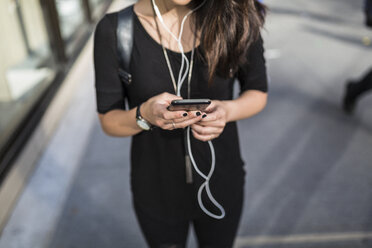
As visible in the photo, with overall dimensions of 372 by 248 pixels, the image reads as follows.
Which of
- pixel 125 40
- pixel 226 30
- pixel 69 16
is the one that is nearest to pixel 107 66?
pixel 125 40

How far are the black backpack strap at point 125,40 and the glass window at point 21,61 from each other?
8.36ft

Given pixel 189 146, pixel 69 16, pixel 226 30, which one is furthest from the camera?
pixel 69 16

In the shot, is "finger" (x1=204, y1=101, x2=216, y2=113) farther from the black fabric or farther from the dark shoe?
the dark shoe

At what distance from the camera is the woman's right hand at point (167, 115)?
1.16 m

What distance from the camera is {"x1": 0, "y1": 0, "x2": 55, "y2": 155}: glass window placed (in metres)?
3.78

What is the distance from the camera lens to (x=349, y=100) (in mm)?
3926

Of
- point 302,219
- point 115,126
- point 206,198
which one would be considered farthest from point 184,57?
point 302,219

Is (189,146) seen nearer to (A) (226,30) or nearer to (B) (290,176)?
(A) (226,30)

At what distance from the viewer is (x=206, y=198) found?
155 cm

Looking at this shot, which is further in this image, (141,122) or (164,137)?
(164,137)

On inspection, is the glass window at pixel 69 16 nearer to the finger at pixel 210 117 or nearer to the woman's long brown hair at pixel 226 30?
the woman's long brown hair at pixel 226 30

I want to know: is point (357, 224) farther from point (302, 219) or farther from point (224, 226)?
point (224, 226)

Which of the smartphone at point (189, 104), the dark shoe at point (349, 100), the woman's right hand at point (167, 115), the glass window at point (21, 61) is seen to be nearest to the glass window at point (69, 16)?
the glass window at point (21, 61)

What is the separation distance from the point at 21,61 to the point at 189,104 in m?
3.84
